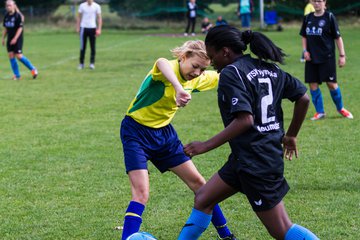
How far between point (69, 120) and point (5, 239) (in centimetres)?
575

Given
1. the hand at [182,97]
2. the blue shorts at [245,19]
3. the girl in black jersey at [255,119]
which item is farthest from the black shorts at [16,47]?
the blue shorts at [245,19]

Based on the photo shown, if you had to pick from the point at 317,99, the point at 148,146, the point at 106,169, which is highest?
the point at 148,146

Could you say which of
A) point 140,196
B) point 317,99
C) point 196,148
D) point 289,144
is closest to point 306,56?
point 317,99

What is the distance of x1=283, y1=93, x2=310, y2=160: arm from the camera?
4375mm

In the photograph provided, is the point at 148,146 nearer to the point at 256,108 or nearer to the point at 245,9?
the point at 256,108

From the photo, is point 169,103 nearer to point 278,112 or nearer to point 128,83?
point 278,112

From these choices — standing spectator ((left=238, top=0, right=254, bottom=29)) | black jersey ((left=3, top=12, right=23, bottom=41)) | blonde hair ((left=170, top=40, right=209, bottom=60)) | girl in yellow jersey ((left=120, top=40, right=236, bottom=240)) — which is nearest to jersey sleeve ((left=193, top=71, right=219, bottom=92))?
girl in yellow jersey ((left=120, top=40, right=236, bottom=240))

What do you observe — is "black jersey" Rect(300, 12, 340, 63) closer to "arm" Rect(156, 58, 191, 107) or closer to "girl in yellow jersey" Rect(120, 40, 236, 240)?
"girl in yellow jersey" Rect(120, 40, 236, 240)

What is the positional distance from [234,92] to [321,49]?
698 cm

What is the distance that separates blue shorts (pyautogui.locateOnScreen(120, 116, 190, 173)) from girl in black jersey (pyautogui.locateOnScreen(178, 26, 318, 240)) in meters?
0.94

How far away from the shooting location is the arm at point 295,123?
14.4ft

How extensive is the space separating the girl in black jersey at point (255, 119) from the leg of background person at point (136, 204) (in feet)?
2.83

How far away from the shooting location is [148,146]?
5.19 m

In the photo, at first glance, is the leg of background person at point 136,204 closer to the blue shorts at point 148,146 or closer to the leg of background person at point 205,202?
the blue shorts at point 148,146
